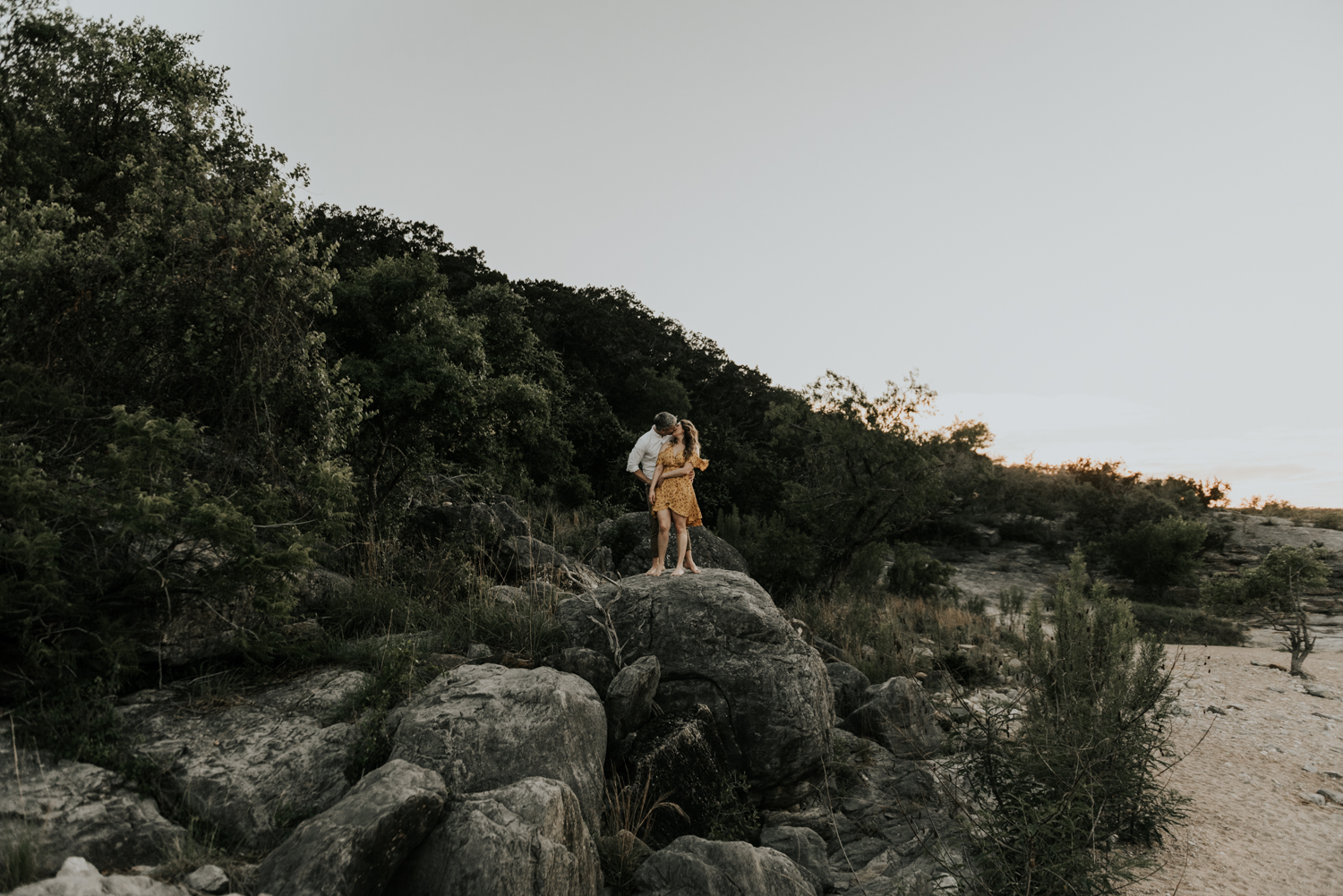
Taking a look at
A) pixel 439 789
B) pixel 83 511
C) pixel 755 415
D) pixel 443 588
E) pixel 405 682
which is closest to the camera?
pixel 439 789

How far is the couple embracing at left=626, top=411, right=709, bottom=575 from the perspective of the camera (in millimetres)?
8305

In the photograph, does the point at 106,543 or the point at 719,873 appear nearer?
the point at 719,873

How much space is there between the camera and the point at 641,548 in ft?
45.5

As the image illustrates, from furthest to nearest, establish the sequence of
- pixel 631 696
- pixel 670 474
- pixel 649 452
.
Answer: pixel 649 452, pixel 670 474, pixel 631 696

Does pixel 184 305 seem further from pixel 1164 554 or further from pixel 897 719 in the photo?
pixel 1164 554

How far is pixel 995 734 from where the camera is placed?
4.82 metres

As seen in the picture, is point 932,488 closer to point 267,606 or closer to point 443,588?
point 443,588

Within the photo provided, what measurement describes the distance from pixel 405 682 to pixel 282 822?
4.31 feet

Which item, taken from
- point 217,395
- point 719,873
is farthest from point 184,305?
point 719,873

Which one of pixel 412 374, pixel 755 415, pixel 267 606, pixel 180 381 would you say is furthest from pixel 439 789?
pixel 755 415

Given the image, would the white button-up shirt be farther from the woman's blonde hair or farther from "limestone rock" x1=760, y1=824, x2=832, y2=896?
"limestone rock" x1=760, y1=824, x2=832, y2=896

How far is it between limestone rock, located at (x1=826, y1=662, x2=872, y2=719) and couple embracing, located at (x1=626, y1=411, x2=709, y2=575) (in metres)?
2.42

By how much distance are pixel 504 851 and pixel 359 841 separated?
71 cm

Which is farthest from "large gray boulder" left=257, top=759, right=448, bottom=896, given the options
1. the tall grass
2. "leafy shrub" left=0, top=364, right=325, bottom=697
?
the tall grass
